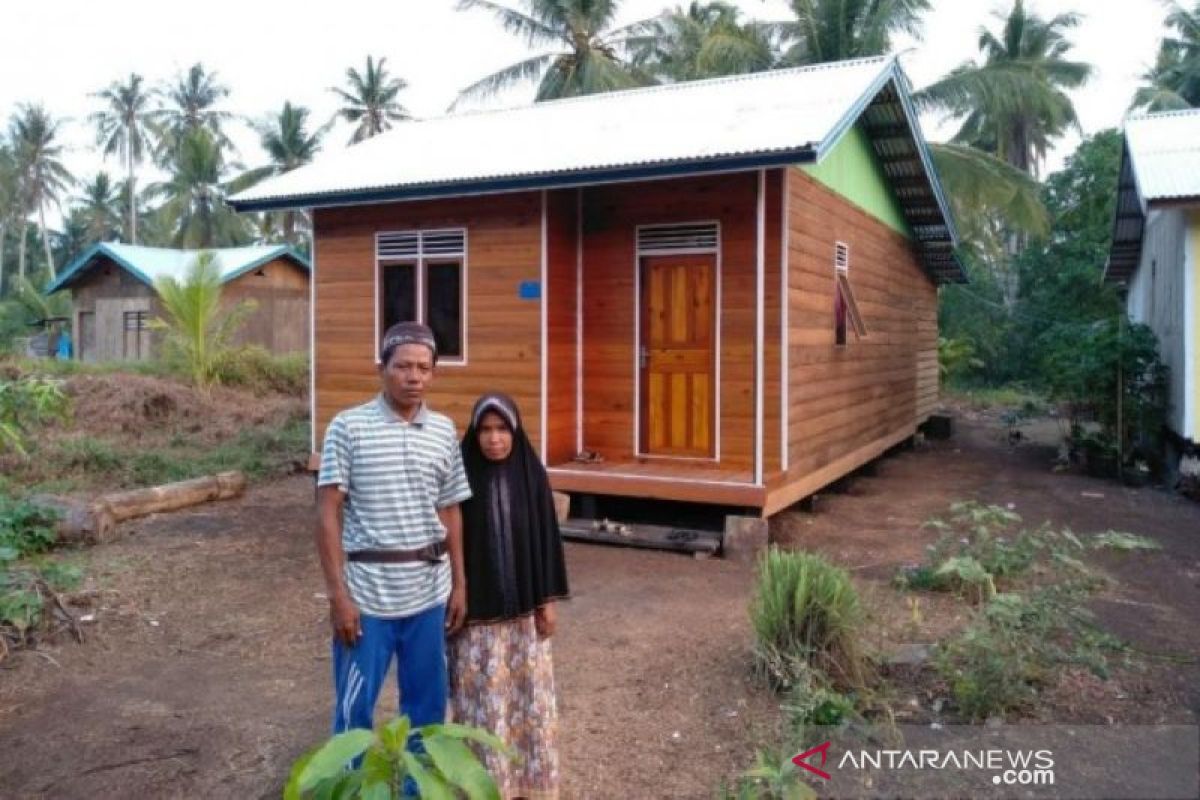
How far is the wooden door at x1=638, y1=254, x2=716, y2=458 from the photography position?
844cm

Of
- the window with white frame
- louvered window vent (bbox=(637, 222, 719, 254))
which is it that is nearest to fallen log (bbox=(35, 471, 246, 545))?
the window with white frame

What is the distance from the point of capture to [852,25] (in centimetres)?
2044

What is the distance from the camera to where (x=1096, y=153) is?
887 inches

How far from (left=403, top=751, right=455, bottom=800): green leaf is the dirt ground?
1.25 metres

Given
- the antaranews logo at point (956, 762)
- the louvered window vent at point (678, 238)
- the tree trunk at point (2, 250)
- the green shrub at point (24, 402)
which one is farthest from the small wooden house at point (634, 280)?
the tree trunk at point (2, 250)

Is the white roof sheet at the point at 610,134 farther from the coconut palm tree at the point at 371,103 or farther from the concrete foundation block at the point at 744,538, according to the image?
the coconut palm tree at the point at 371,103

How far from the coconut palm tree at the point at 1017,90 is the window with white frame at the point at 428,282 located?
14515 mm

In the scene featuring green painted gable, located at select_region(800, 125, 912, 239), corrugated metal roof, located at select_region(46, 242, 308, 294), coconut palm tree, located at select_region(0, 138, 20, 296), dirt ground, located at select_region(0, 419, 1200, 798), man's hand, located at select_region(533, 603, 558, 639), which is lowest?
dirt ground, located at select_region(0, 419, 1200, 798)

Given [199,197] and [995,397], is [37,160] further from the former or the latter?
[995,397]

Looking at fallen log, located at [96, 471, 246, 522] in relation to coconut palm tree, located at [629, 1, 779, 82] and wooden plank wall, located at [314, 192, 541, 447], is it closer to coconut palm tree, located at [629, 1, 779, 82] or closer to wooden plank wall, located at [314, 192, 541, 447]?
wooden plank wall, located at [314, 192, 541, 447]

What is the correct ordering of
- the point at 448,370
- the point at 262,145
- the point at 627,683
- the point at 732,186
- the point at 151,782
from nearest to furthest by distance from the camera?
1. the point at 151,782
2. the point at 627,683
3. the point at 732,186
4. the point at 448,370
5. the point at 262,145

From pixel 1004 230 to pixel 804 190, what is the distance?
86.7 ft

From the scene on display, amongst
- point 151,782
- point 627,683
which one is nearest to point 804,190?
point 627,683

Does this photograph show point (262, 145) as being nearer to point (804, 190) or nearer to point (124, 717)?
point (804, 190)
